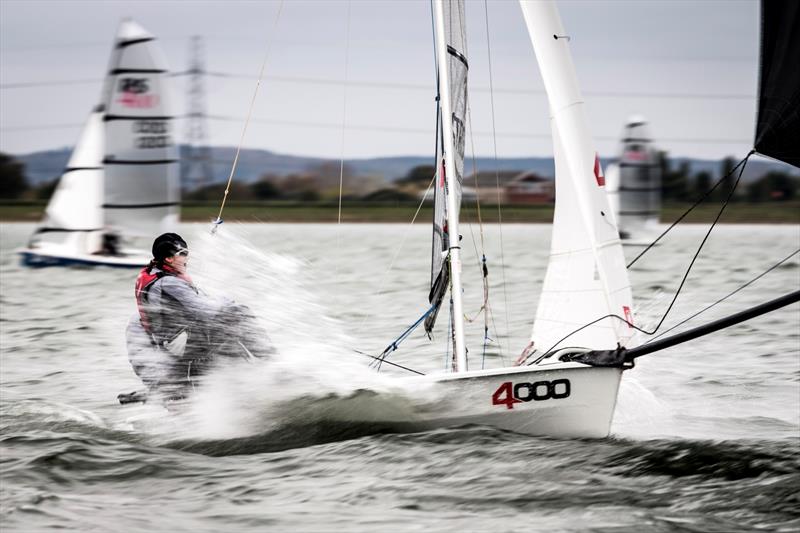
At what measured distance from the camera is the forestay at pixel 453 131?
22.5 feet

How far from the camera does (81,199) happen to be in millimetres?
20734

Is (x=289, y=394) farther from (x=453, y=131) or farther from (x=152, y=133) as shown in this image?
(x=152, y=133)

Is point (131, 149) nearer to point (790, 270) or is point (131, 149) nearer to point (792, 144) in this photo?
point (790, 270)

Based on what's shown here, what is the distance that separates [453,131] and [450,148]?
353 mm

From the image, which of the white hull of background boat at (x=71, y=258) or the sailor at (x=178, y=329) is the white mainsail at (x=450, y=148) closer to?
the sailor at (x=178, y=329)

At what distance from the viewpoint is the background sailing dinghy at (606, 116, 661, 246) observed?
29703 mm

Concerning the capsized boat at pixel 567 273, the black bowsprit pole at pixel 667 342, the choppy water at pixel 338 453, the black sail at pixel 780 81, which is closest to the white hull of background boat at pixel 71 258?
the choppy water at pixel 338 453

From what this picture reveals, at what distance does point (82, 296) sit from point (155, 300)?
1143 cm

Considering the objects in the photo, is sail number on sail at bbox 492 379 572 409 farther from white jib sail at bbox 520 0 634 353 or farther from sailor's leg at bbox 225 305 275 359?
sailor's leg at bbox 225 305 275 359

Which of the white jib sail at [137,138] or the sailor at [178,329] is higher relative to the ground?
the white jib sail at [137,138]

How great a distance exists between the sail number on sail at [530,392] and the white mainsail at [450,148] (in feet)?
1.72

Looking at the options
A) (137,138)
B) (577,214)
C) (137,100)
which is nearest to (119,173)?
(137,138)

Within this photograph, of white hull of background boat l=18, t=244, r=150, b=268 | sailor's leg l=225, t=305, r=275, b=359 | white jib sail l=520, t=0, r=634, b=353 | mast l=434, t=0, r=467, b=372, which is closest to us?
sailor's leg l=225, t=305, r=275, b=359

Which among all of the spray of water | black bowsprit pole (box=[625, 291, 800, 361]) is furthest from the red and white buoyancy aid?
black bowsprit pole (box=[625, 291, 800, 361])
